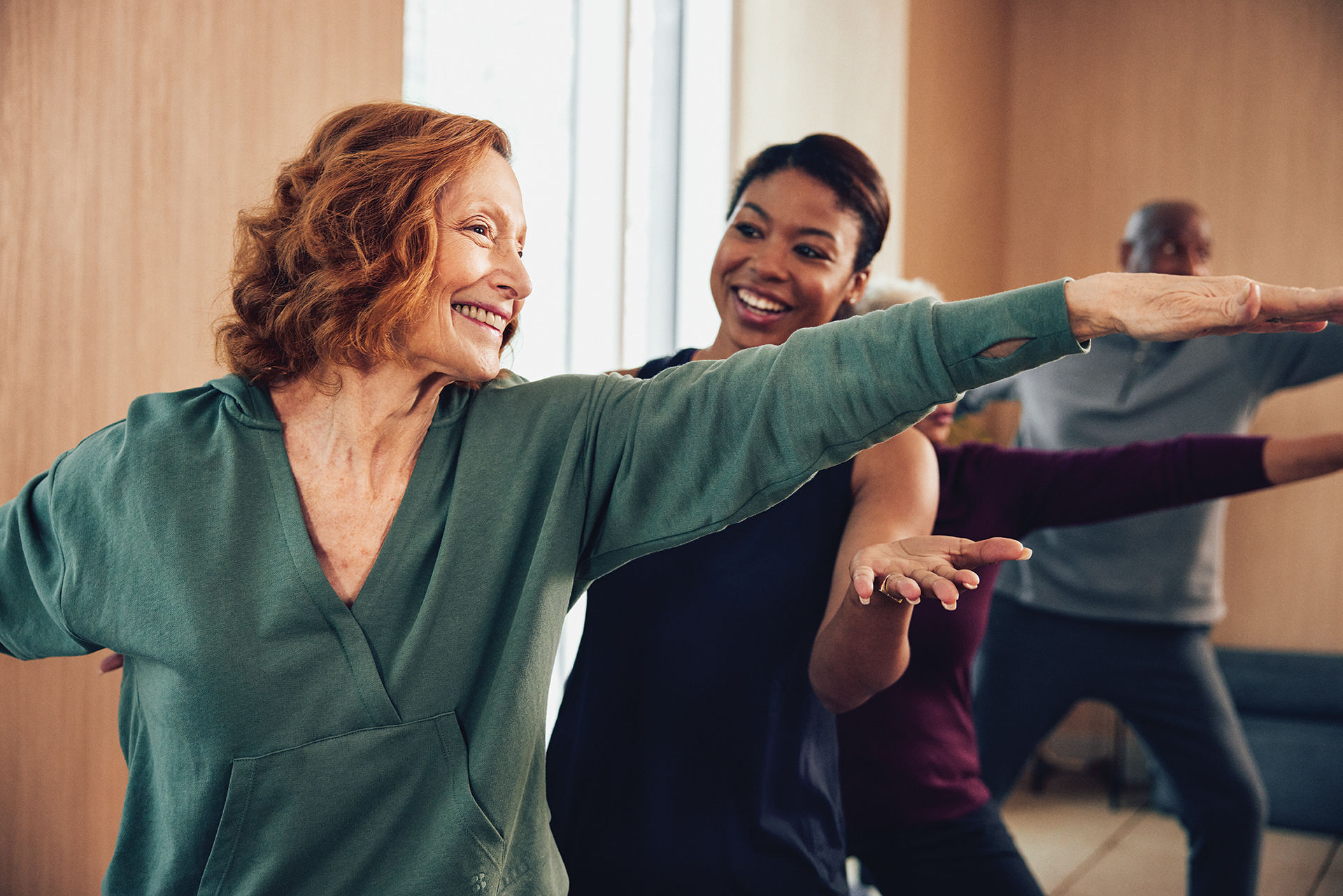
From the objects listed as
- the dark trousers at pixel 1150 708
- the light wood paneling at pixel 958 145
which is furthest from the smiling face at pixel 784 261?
the light wood paneling at pixel 958 145

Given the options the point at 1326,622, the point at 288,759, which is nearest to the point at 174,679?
the point at 288,759

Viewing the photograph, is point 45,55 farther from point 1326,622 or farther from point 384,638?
point 1326,622

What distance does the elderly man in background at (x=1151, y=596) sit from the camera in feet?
7.68

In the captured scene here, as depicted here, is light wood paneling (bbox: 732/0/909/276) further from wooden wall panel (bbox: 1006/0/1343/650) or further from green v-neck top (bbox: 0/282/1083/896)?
green v-neck top (bbox: 0/282/1083/896)

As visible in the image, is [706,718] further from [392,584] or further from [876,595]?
[392,584]

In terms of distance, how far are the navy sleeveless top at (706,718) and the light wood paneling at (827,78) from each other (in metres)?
2.11

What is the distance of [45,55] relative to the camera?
1361mm

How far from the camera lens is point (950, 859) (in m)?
1.53

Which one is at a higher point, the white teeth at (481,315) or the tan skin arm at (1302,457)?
the white teeth at (481,315)

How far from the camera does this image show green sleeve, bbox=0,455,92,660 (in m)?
1.05

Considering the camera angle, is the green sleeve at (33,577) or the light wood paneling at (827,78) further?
the light wood paneling at (827,78)

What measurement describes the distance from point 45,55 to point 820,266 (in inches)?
41.8

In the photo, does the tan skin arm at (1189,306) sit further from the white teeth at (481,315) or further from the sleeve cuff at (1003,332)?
the white teeth at (481,315)

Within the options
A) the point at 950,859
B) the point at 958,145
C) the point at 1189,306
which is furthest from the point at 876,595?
the point at 958,145
